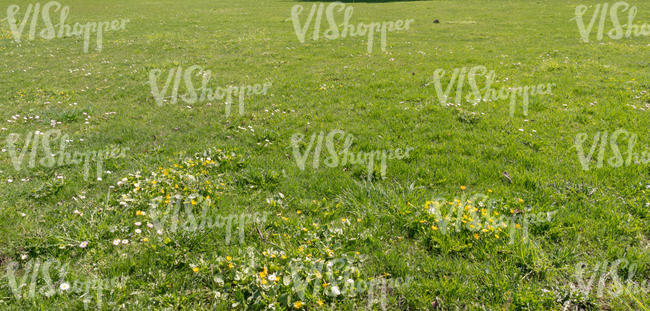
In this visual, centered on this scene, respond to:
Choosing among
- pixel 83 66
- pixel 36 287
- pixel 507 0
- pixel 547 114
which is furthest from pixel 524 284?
pixel 507 0

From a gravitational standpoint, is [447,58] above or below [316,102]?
above

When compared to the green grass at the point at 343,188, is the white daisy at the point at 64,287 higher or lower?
lower

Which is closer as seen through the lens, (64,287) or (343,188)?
(64,287)

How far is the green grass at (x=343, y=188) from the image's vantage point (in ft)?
13.4

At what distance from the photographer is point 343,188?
6082mm

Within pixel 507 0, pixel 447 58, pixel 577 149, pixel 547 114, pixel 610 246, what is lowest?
pixel 610 246

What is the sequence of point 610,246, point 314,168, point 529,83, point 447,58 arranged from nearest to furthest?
point 610,246, point 314,168, point 529,83, point 447,58

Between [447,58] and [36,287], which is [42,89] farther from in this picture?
[447,58]

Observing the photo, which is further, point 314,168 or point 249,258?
point 314,168

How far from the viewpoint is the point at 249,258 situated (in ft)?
14.7

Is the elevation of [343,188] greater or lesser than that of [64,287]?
greater

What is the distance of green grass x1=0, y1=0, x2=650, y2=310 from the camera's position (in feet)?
13.4

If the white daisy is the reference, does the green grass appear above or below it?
above

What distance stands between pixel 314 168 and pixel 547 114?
241 inches
